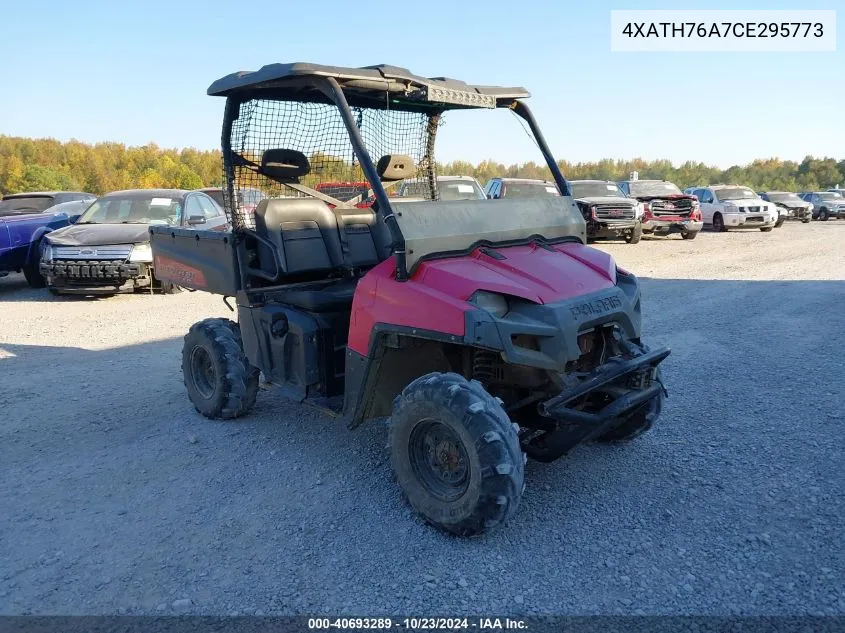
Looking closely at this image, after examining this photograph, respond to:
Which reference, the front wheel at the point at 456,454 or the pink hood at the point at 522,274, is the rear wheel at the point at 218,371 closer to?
the front wheel at the point at 456,454

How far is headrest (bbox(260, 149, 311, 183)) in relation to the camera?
4.39 m

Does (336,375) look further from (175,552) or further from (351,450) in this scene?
→ (175,552)

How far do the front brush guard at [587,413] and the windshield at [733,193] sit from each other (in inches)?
838

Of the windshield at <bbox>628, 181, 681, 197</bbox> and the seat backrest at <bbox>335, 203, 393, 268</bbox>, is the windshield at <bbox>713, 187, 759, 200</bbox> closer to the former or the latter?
the windshield at <bbox>628, 181, 681, 197</bbox>

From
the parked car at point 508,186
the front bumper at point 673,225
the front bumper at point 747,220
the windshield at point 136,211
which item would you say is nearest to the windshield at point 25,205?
the windshield at point 136,211

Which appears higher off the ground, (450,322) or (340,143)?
(340,143)

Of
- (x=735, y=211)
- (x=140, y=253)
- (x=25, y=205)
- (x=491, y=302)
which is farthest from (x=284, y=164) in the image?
(x=735, y=211)

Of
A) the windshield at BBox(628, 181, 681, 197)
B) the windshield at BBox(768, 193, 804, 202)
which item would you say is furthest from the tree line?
the windshield at BBox(628, 181, 681, 197)

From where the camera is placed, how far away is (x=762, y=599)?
2.75 metres

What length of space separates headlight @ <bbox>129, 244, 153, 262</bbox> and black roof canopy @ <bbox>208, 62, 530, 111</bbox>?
243 inches

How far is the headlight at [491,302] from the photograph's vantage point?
127 inches

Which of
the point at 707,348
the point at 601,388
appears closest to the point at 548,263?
the point at 601,388

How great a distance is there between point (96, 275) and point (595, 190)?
1267 cm

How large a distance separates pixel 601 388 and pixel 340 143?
7.40ft
